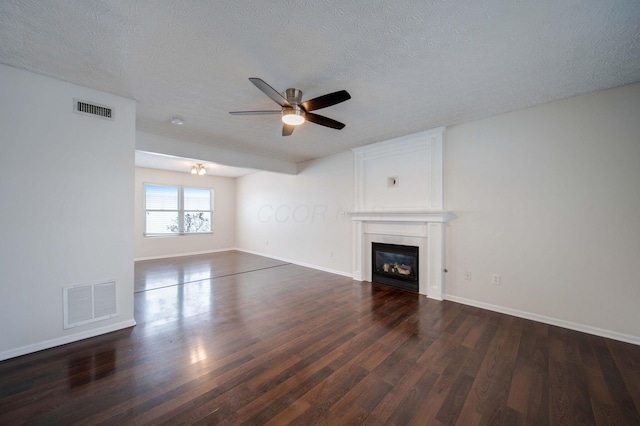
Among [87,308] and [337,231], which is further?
[337,231]

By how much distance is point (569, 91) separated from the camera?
2.59m

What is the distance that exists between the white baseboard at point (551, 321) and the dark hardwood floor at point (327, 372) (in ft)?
0.34

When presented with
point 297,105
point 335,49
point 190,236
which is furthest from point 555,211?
point 190,236

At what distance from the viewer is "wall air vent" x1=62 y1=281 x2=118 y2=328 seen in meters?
2.43

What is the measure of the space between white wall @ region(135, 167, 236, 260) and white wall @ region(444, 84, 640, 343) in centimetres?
702

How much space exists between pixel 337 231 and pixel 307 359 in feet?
10.6

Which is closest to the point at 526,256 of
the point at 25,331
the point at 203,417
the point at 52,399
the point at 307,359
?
the point at 307,359

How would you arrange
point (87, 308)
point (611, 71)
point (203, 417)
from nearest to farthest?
point (203, 417) → point (611, 71) → point (87, 308)

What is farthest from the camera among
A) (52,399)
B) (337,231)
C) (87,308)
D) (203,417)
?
(337,231)

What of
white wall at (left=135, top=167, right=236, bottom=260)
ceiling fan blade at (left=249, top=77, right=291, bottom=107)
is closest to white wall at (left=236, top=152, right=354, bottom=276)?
white wall at (left=135, top=167, right=236, bottom=260)

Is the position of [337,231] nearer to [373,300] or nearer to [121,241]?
[373,300]

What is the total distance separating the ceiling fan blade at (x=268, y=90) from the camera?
189 cm

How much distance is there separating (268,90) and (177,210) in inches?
260

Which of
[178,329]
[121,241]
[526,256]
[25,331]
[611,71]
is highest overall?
[611,71]
